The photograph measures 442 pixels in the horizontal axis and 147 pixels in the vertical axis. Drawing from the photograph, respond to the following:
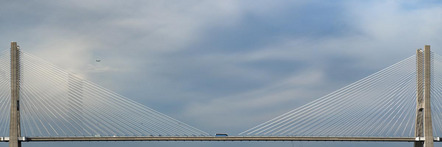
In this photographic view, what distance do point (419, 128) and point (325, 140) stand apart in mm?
9336

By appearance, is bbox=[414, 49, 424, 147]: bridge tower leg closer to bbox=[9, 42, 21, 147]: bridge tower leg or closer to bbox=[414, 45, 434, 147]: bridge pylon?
bbox=[414, 45, 434, 147]: bridge pylon

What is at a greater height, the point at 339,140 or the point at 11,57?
the point at 11,57

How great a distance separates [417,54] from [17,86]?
39.3 m

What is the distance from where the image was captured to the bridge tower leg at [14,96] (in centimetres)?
10444

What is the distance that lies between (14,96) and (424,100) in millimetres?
39974

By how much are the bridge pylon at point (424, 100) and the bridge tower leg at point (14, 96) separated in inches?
1536

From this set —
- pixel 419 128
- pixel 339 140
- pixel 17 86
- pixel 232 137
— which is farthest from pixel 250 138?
pixel 17 86

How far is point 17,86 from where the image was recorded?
343 feet

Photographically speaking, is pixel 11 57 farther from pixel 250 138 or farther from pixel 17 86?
pixel 250 138

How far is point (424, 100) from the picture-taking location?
10394 centimetres

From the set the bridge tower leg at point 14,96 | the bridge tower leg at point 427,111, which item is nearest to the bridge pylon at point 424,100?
the bridge tower leg at point 427,111

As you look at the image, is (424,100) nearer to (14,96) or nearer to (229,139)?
(229,139)

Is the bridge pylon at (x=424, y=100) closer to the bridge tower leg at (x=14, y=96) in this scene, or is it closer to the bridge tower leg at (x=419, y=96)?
the bridge tower leg at (x=419, y=96)

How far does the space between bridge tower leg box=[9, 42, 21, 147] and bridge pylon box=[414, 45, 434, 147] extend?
3902cm
